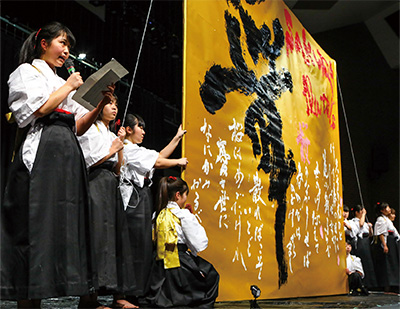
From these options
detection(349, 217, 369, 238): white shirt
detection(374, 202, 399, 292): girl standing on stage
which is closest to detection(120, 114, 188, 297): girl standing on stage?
detection(349, 217, 369, 238): white shirt

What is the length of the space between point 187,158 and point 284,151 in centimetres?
143

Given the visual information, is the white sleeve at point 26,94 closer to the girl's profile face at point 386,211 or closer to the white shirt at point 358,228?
the white shirt at point 358,228

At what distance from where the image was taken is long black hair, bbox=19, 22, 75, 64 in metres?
1.87

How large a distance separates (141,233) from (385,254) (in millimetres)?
5116

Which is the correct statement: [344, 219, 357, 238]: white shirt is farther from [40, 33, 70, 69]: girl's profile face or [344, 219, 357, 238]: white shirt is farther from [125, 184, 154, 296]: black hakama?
[40, 33, 70, 69]: girl's profile face

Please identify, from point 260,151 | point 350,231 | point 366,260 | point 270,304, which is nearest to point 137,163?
point 260,151

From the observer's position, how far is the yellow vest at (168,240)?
265 cm

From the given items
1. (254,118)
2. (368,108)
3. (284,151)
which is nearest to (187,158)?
(254,118)

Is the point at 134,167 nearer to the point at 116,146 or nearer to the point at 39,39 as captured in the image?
the point at 116,146

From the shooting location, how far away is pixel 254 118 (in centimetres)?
345

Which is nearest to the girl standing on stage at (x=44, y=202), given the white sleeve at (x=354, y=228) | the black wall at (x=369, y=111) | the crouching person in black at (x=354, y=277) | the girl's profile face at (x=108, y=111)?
the girl's profile face at (x=108, y=111)

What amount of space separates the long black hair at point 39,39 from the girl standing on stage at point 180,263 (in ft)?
3.58

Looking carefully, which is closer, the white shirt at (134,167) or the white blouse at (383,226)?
the white shirt at (134,167)

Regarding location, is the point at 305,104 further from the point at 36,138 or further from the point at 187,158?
the point at 36,138
